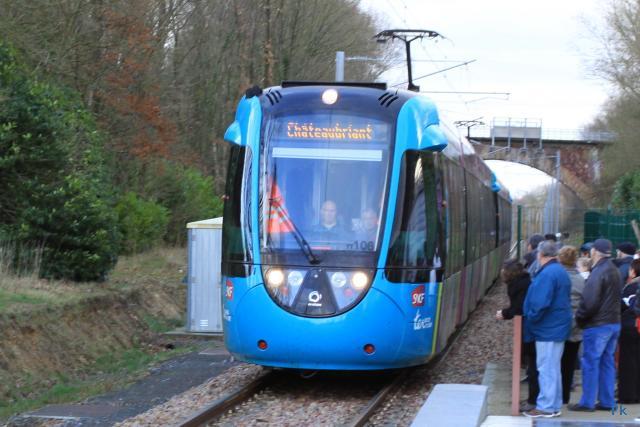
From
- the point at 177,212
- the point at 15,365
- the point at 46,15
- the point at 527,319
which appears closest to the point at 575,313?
the point at 527,319

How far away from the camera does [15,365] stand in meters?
15.2

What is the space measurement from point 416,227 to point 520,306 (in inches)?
63.4

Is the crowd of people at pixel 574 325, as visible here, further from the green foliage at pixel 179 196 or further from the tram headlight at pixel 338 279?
the green foliage at pixel 179 196

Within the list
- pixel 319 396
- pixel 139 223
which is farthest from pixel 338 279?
pixel 139 223

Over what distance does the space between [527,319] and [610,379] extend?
1.10 meters

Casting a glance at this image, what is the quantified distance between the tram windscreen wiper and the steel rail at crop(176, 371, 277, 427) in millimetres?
1634

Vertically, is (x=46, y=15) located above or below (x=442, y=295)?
above

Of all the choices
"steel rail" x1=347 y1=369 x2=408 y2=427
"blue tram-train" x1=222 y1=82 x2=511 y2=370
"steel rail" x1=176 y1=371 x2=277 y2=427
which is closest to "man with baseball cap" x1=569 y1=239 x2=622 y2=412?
"steel rail" x1=347 y1=369 x2=408 y2=427

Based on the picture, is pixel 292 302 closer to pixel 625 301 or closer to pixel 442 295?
pixel 442 295

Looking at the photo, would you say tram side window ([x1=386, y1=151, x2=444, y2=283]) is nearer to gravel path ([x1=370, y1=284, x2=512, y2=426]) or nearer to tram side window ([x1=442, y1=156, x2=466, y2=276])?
tram side window ([x1=442, y1=156, x2=466, y2=276])

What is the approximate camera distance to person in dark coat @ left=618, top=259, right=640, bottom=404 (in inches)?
419

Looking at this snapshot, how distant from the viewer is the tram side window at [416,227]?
37.6 ft

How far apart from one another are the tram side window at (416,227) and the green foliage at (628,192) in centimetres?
3320

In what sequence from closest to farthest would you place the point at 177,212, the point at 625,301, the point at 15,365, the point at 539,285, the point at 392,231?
the point at 539,285
the point at 625,301
the point at 392,231
the point at 15,365
the point at 177,212
